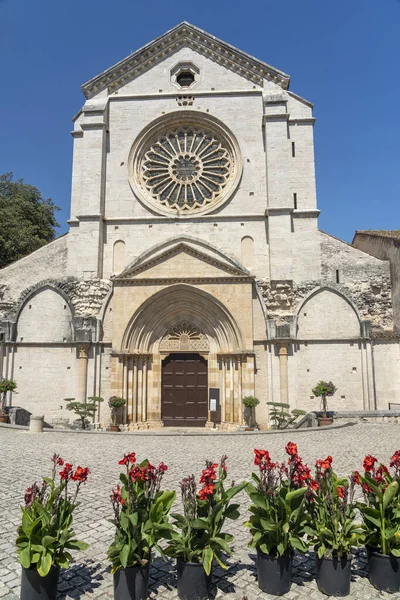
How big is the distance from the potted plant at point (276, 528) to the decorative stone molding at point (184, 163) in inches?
654

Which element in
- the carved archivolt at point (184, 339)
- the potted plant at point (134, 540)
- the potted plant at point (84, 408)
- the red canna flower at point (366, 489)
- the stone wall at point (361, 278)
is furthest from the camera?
the carved archivolt at point (184, 339)

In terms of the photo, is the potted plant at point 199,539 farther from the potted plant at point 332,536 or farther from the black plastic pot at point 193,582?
the potted plant at point 332,536

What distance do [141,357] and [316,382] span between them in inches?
289

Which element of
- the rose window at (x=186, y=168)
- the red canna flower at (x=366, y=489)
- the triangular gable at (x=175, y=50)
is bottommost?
the red canna flower at (x=366, y=489)

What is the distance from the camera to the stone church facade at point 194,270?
17297 millimetres

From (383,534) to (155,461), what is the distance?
6044 millimetres

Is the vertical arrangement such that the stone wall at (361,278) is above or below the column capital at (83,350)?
above

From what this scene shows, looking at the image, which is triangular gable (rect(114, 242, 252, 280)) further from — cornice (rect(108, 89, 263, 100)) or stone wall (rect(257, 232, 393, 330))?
cornice (rect(108, 89, 263, 100))

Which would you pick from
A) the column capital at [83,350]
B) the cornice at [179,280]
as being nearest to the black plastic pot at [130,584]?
the cornice at [179,280]

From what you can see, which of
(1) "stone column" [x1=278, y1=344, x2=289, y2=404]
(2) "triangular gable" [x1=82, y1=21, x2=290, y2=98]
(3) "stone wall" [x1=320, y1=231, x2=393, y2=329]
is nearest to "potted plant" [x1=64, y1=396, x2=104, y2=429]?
(1) "stone column" [x1=278, y1=344, x2=289, y2=404]

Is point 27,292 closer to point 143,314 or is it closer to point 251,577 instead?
point 143,314

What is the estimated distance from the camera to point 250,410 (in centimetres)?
1648

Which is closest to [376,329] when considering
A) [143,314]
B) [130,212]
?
[143,314]

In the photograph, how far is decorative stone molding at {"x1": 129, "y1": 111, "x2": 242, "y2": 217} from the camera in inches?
780
